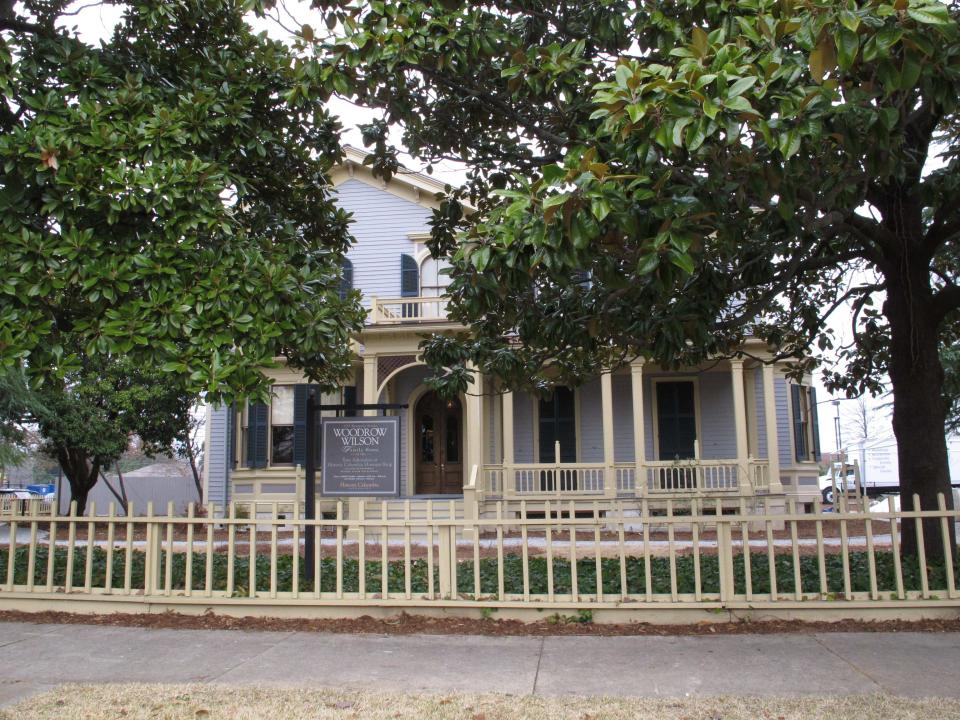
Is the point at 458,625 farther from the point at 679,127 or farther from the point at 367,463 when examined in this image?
the point at 679,127

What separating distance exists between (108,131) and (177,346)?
1806 millimetres

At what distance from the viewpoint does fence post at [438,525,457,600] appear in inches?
285

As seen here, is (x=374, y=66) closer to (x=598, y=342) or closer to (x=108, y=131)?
(x=108, y=131)

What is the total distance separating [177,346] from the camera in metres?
6.04

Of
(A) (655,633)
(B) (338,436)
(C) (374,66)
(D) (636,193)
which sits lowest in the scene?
(A) (655,633)

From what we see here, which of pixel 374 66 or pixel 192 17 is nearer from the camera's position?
pixel 374 66

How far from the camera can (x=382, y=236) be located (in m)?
19.4

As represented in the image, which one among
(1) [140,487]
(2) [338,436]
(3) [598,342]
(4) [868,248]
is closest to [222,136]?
(2) [338,436]

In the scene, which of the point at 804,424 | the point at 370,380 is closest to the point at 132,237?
the point at 370,380

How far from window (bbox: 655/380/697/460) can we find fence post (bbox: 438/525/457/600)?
12.0 m

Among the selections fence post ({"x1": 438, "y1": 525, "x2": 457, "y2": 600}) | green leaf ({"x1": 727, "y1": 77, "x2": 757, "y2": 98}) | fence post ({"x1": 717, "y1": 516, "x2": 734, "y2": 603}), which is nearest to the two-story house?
fence post ({"x1": 438, "y1": 525, "x2": 457, "y2": 600})

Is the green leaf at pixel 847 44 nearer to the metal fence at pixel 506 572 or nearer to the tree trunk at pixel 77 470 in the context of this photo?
the metal fence at pixel 506 572

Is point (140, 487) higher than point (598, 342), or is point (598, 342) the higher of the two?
point (598, 342)

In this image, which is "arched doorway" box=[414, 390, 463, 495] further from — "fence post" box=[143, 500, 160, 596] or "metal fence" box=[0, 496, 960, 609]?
"fence post" box=[143, 500, 160, 596]
